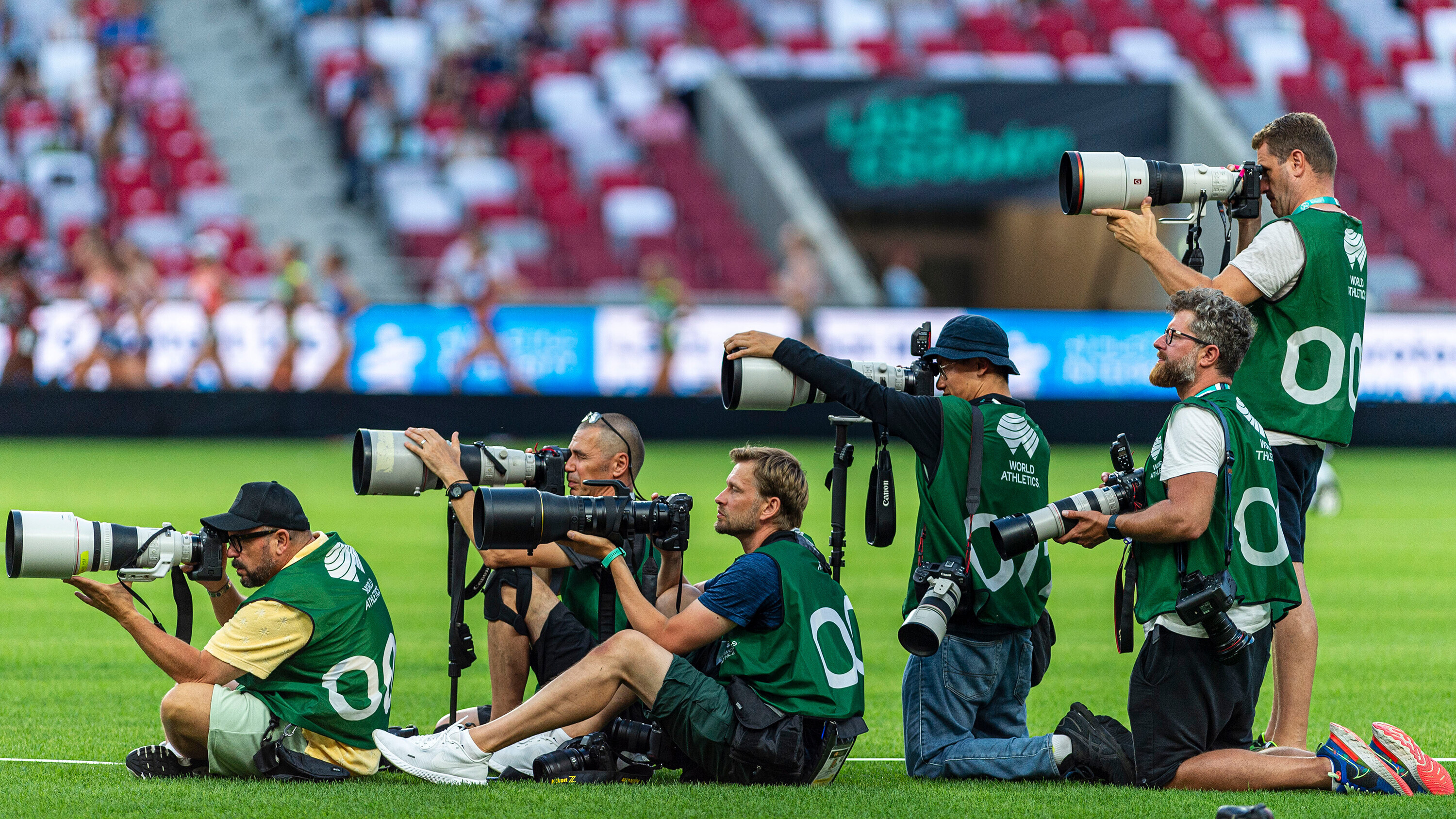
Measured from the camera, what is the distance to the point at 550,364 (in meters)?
21.9

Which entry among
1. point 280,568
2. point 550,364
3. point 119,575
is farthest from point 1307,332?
point 550,364

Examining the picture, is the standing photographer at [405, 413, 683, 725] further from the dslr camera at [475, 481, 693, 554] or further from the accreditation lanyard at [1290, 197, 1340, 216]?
the accreditation lanyard at [1290, 197, 1340, 216]

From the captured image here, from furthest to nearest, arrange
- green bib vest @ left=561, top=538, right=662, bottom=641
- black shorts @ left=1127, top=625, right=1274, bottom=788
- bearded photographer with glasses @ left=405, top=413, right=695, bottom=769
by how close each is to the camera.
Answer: green bib vest @ left=561, top=538, right=662, bottom=641, bearded photographer with glasses @ left=405, top=413, right=695, bottom=769, black shorts @ left=1127, top=625, right=1274, bottom=788

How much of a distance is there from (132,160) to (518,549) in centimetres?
2060

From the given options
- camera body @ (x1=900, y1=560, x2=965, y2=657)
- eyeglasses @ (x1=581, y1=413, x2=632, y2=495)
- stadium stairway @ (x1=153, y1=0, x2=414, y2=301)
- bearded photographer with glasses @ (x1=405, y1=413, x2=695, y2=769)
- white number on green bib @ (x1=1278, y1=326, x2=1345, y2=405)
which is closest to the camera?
camera body @ (x1=900, y1=560, x2=965, y2=657)

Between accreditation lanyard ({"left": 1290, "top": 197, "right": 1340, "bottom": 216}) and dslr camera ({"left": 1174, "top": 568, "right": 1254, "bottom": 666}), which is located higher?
accreditation lanyard ({"left": 1290, "top": 197, "right": 1340, "bottom": 216})

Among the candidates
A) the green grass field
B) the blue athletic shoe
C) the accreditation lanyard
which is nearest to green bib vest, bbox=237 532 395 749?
the green grass field

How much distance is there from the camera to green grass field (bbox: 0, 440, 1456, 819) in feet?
19.1

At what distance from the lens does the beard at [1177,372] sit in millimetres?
6125

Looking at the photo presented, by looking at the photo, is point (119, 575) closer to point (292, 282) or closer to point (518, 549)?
point (518, 549)

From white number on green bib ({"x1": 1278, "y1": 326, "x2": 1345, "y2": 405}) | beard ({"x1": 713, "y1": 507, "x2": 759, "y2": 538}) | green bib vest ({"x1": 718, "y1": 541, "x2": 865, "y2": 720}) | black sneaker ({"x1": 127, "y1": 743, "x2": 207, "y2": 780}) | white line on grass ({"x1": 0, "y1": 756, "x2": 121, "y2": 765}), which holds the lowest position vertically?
white line on grass ({"x1": 0, "y1": 756, "x2": 121, "y2": 765})

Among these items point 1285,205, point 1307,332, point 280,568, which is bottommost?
point 280,568

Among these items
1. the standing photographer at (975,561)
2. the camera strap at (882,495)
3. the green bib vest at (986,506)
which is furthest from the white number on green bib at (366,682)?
the green bib vest at (986,506)

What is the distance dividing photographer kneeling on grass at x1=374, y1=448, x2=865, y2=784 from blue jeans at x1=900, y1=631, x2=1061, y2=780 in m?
0.33
